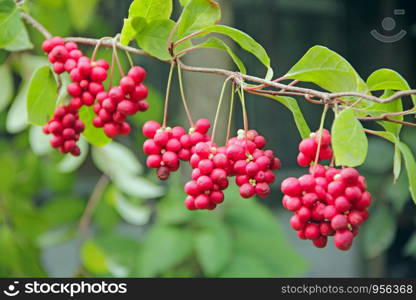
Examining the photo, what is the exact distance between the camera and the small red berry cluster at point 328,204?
58 centimetres

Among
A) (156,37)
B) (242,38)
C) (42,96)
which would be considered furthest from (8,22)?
(242,38)

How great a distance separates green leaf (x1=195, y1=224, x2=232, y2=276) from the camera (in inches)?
64.1

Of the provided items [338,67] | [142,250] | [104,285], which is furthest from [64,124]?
[142,250]

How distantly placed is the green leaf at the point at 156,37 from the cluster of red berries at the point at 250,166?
13cm

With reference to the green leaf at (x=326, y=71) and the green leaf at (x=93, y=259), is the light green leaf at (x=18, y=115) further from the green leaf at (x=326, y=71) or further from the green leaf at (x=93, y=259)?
the green leaf at (x=326, y=71)

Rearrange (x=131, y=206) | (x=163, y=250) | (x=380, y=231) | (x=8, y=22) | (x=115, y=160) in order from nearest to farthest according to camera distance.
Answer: (x=8, y=22), (x=115, y=160), (x=131, y=206), (x=163, y=250), (x=380, y=231)

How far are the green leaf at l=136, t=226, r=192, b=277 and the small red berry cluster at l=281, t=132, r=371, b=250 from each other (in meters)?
1.10

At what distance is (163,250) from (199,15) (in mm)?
1068

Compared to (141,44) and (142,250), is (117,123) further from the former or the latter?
(142,250)

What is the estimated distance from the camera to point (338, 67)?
0.67 m

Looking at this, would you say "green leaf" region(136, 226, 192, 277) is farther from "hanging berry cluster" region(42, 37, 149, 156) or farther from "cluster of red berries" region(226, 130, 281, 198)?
"cluster of red berries" region(226, 130, 281, 198)

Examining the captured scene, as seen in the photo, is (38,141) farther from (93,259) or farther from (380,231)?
(380,231)

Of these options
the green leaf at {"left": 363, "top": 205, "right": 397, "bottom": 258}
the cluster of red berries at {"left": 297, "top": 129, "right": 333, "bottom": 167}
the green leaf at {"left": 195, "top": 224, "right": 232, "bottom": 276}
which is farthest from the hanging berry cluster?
the green leaf at {"left": 363, "top": 205, "right": 397, "bottom": 258}

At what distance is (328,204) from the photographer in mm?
598
